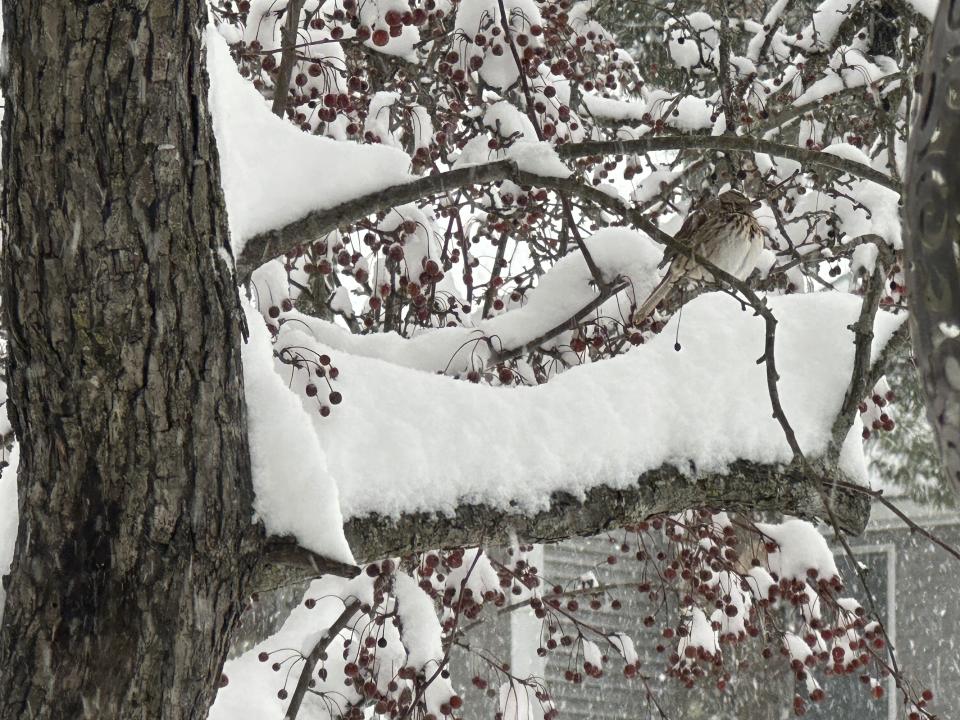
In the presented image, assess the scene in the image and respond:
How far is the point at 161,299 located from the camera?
1703mm

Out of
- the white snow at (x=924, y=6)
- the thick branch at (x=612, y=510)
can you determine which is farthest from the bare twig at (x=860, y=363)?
the white snow at (x=924, y=6)

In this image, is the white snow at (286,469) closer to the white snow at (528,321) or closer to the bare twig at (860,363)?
the white snow at (528,321)

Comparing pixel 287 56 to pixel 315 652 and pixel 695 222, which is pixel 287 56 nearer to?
pixel 695 222

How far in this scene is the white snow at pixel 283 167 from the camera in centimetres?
215

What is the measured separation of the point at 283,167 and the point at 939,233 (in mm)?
1828

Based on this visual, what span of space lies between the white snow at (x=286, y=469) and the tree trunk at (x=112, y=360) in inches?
3.6

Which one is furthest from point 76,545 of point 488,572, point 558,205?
point 558,205

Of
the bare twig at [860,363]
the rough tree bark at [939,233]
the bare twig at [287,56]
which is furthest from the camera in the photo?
the bare twig at [287,56]

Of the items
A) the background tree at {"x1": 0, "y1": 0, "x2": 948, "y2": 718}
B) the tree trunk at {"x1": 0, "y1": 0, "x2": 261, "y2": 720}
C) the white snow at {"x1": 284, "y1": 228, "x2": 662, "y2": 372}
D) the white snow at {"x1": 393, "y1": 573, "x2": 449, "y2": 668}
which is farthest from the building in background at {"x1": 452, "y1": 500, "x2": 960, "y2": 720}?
the tree trunk at {"x1": 0, "y1": 0, "x2": 261, "y2": 720}

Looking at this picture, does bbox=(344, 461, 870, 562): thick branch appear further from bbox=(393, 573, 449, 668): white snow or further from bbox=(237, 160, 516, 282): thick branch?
bbox=(393, 573, 449, 668): white snow

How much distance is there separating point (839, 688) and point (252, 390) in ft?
29.6

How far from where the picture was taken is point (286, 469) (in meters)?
1.84

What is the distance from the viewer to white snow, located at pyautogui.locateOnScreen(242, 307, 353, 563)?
1775mm

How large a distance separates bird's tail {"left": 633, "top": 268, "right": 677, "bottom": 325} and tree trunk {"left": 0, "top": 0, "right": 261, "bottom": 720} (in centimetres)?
192
